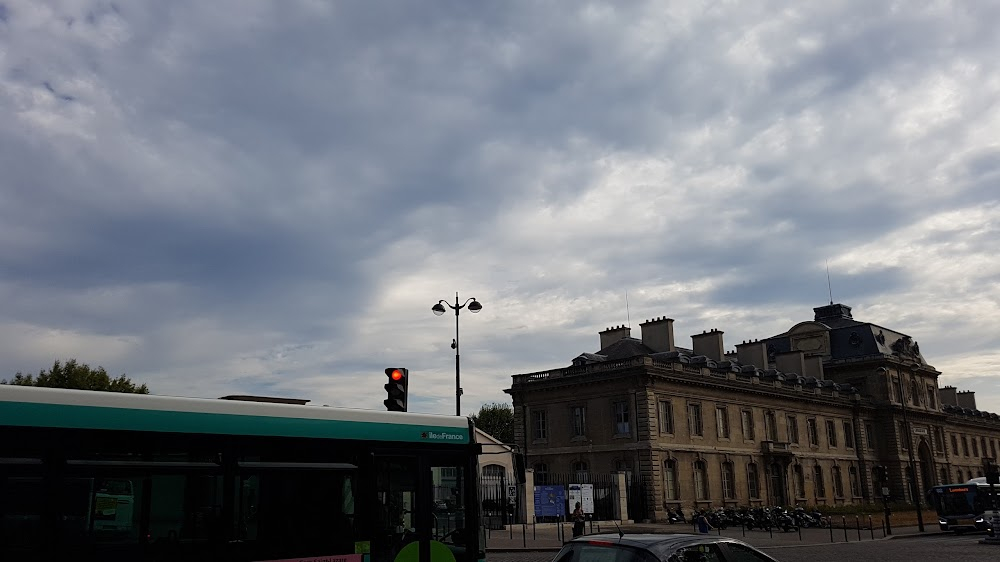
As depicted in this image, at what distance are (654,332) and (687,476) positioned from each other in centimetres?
995

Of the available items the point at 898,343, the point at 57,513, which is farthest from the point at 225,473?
the point at 898,343

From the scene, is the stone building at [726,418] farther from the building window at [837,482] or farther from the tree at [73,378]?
the tree at [73,378]

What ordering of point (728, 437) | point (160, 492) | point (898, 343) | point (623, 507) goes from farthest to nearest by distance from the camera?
point (898, 343)
point (728, 437)
point (623, 507)
point (160, 492)

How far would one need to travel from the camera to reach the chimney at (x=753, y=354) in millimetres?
61469

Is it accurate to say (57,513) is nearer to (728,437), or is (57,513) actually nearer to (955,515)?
(955,515)

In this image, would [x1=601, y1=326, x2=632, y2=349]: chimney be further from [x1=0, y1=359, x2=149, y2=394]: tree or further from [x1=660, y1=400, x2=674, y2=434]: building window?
[x1=0, y1=359, x2=149, y2=394]: tree

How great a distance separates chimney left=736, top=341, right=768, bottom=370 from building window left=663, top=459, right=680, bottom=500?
1878 cm

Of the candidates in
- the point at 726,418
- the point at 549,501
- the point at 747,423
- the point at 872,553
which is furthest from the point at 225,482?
the point at 747,423

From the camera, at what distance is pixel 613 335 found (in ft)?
176

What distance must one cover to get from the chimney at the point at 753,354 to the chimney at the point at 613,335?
555 inches

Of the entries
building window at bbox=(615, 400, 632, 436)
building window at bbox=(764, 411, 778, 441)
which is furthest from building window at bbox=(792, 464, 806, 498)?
building window at bbox=(615, 400, 632, 436)

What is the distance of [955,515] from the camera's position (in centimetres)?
3609

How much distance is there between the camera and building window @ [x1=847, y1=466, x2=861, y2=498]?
211 feet

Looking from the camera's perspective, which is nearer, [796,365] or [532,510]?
[532,510]
